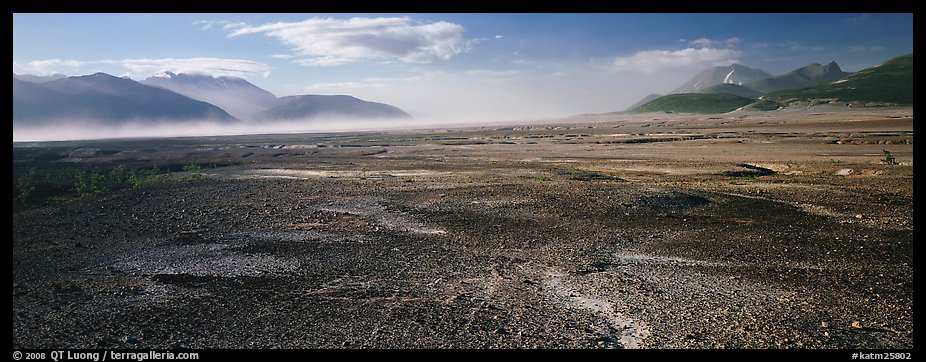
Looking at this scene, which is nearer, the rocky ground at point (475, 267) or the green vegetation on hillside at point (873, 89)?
the rocky ground at point (475, 267)

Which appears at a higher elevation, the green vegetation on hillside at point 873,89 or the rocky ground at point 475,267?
the green vegetation on hillside at point 873,89

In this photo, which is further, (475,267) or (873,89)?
(873,89)

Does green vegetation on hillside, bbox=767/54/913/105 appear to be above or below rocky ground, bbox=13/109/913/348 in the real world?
above

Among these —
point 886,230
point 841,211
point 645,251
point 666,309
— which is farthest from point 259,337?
point 841,211

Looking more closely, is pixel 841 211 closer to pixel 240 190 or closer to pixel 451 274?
pixel 451 274
